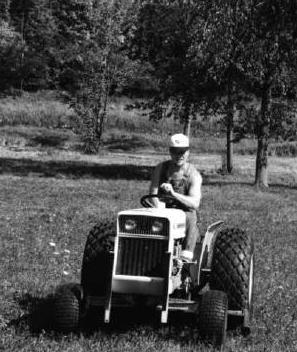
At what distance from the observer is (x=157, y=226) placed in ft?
24.5

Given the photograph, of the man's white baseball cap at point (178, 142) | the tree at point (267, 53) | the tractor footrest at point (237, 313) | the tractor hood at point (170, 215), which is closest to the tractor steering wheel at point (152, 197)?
the tractor hood at point (170, 215)

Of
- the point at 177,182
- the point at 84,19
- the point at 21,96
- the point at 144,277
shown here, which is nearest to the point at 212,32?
the point at 177,182

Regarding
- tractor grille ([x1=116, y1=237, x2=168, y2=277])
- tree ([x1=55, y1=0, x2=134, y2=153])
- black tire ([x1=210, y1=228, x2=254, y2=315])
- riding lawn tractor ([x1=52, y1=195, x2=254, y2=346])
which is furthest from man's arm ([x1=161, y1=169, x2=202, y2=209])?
tree ([x1=55, y1=0, x2=134, y2=153])

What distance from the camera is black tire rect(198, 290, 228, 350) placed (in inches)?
282

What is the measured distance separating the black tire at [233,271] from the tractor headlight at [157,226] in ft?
3.00

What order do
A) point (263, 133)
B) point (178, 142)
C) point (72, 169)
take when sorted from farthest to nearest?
point (72, 169) → point (263, 133) → point (178, 142)

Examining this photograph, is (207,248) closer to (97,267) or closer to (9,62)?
(97,267)

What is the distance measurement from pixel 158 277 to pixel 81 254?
194 inches

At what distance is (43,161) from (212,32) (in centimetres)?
1507

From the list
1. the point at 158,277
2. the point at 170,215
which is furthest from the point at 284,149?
the point at 158,277

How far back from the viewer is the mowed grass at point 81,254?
7.42 m

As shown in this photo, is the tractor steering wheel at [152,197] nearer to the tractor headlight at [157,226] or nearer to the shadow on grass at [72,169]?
the tractor headlight at [157,226]

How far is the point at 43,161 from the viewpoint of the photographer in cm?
3791

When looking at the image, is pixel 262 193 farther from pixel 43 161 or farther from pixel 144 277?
pixel 144 277
